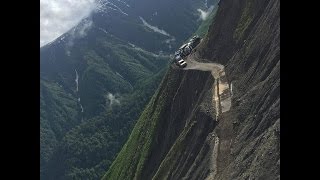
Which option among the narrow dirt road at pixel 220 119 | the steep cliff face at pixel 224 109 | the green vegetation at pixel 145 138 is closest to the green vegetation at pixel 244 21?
the steep cliff face at pixel 224 109

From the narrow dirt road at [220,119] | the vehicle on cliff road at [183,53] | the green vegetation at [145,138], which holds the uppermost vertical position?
the vehicle on cliff road at [183,53]

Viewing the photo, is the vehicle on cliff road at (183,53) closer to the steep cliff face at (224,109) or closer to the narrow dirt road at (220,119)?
the steep cliff face at (224,109)

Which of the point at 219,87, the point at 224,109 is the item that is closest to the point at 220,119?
the point at 224,109

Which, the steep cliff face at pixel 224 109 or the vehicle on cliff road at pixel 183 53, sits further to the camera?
the vehicle on cliff road at pixel 183 53

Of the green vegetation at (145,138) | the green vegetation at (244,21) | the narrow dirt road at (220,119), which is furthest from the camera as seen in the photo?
the green vegetation at (145,138)

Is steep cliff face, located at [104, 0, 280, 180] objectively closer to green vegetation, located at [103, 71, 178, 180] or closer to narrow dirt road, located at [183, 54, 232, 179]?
narrow dirt road, located at [183, 54, 232, 179]

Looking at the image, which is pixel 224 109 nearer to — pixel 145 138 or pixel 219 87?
pixel 219 87

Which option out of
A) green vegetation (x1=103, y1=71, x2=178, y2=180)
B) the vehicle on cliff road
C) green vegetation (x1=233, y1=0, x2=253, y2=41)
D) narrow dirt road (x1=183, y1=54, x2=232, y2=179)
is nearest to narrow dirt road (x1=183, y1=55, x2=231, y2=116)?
narrow dirt road (x1=183, y1=54, x2=232, y2=179)
